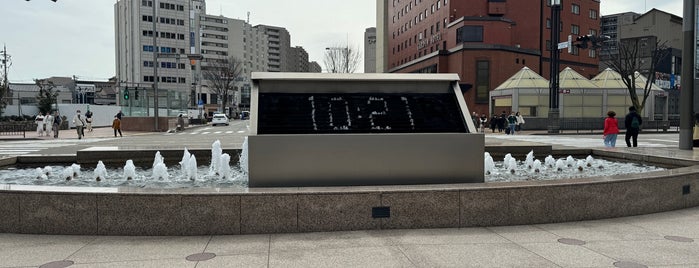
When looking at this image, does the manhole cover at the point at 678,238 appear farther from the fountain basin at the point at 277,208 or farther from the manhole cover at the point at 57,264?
the manhole cover at the point at 57,264

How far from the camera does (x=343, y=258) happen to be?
16.5 ft

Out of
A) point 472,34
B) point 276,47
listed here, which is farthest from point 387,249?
point 276,47

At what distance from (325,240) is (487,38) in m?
53.0

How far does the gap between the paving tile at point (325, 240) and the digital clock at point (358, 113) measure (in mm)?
2042

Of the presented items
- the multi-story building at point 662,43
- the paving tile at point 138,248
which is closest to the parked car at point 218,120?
the paving tile at point 138,248

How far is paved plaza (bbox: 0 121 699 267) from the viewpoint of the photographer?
16.0ft

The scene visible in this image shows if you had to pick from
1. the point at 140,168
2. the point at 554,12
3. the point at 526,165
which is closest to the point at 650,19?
the point at 554,12

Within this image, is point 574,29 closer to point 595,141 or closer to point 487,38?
point 487,38

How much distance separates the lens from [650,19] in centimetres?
8331

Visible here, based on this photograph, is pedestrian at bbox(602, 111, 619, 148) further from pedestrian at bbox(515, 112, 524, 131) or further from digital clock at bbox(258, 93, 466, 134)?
pedestrian at bbox(515, 112, 524, 131)

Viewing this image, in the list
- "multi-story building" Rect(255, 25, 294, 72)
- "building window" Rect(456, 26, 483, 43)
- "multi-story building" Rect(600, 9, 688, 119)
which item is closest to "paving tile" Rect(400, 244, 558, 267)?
"building window" Rect(456, 26, 483, 43)

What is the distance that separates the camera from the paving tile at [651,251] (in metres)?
5.01

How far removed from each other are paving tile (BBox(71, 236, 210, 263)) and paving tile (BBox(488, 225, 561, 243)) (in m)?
3.67

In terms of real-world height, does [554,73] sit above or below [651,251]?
above
